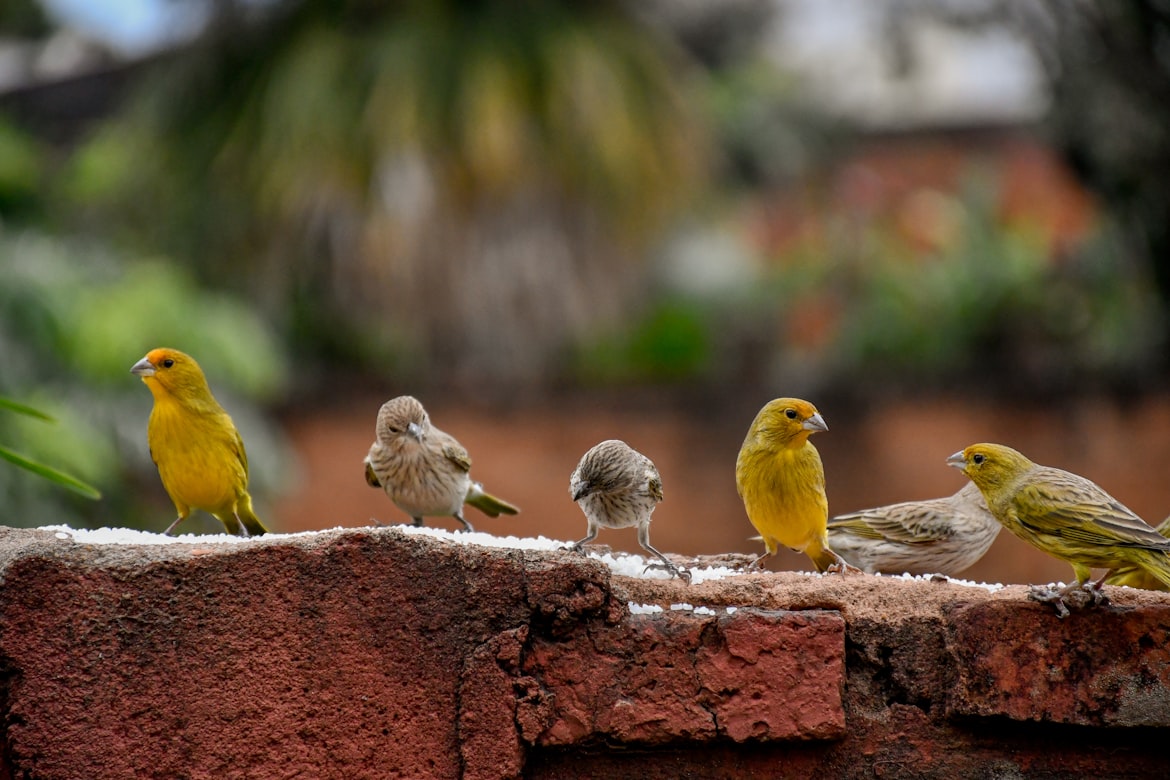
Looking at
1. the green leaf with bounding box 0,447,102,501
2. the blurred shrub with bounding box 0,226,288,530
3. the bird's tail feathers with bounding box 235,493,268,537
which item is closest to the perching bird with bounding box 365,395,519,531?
the bird's tail feathers with bounding box 235,493,268,537

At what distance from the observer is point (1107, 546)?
324cm

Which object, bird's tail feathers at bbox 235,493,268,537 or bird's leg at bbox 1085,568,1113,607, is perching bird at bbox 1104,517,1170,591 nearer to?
bird's leg at bbox 1085,568,1113,607

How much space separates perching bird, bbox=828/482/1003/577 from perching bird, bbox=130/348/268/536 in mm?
1824

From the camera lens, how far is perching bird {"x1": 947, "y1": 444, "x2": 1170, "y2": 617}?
3.20 meters

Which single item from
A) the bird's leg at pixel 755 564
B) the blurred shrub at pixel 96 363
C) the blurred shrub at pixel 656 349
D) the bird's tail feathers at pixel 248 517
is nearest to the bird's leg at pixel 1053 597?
the bird's leg at pixel 755 564

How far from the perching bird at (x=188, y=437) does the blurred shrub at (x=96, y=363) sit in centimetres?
513

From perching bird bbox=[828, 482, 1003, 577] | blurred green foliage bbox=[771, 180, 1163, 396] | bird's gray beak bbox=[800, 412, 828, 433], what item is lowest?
perching bird bbox=[828, 482, 1003, 577]

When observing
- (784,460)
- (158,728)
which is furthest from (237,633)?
(784,460)

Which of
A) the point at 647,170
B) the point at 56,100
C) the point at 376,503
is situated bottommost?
the point at 376,503

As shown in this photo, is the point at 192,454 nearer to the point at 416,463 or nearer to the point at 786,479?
the point at 416,463

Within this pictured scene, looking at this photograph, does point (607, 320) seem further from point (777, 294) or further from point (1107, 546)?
point (1107, 546)

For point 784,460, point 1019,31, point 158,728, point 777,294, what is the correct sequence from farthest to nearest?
point 777,294, point 1019,31, point 784,460, point 158,728

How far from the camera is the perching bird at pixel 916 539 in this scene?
13.5 feet

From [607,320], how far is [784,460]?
10704mm
